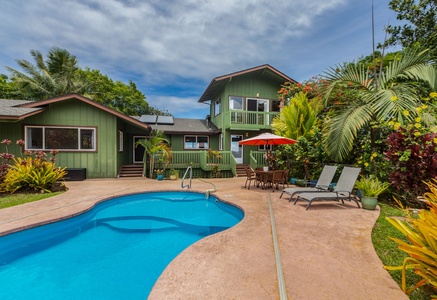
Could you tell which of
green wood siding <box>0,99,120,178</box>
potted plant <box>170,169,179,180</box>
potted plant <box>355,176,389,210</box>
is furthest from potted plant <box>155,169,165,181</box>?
potted plant <box>355,176,389,210</box>

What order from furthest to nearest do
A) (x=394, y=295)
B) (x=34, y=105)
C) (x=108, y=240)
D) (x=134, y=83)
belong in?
(x=134, y=83), (x=34, y=105), (x=108, y=240), (x=394, y=295)

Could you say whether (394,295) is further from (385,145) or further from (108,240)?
(385,145)

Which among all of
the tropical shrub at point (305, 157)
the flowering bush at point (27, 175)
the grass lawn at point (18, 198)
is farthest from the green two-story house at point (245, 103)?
the grass lawn at point (18, 198)

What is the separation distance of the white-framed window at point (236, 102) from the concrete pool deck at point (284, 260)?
11609mm

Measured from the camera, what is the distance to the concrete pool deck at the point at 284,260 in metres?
2.28

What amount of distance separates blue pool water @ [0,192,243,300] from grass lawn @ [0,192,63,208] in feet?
7.09

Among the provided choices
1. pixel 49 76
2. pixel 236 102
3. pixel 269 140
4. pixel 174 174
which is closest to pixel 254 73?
pixel 236 102

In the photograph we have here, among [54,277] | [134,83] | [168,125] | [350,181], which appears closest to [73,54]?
[134,83]

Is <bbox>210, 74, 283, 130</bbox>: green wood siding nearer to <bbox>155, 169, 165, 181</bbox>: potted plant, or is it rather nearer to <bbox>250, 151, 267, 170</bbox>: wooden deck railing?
<bbox>250, 151, 267, 170</bbox>: wooden deck railing

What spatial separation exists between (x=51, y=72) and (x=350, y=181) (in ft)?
97.3

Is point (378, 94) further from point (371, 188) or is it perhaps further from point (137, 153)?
point (137, 153)

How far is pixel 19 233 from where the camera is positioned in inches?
170

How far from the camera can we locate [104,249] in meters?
4.30

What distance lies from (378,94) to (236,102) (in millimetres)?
10534
